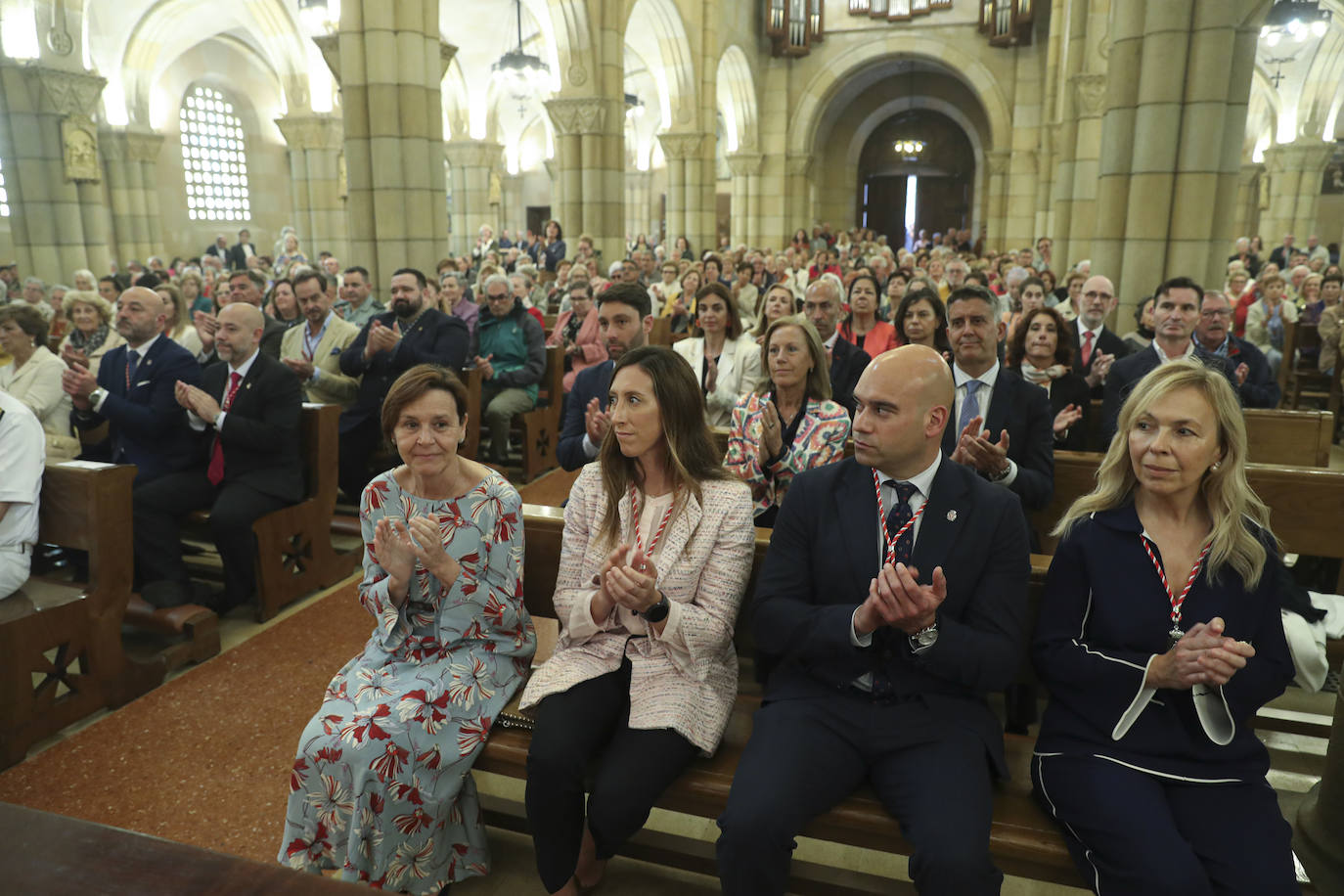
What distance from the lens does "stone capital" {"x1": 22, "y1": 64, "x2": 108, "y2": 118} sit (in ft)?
42.0

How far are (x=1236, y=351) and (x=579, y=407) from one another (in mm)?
3708

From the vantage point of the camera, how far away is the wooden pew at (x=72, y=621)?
319cm

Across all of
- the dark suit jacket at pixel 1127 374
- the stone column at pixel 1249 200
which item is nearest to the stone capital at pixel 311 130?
the dark suit jacket at pixel 1127 374

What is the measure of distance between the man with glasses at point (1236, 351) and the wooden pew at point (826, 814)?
2869 mm

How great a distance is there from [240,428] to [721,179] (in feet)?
101

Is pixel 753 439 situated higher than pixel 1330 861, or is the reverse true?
pixel 753 439

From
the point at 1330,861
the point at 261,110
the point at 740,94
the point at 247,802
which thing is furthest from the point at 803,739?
the point at 261,110

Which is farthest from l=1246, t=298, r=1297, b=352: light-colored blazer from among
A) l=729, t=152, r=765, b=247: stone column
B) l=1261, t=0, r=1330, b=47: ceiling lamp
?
l=729, t=152, r=765, b=247: stone column

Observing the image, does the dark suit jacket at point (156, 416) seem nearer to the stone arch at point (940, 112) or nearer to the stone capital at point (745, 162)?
the stone capital at point (745, 162)

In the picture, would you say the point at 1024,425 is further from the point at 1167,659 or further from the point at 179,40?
the point at 179,40

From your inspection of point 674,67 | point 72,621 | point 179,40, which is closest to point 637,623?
point 72,621

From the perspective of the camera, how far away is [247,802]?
2957 mm

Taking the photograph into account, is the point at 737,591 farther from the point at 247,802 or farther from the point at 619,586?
the point at 247,802

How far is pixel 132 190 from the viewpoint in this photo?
18062mm
